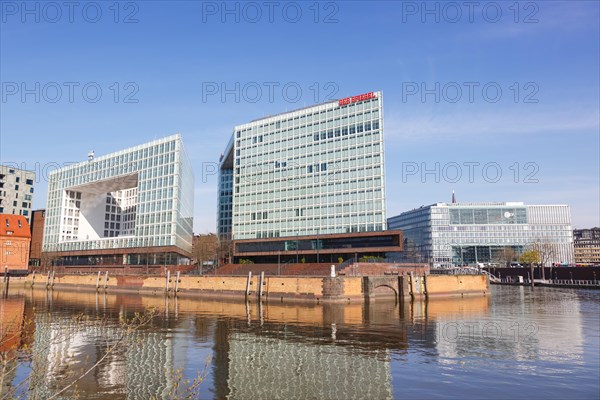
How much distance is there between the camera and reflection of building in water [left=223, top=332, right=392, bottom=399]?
23859 mm

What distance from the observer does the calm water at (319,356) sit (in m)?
23.6

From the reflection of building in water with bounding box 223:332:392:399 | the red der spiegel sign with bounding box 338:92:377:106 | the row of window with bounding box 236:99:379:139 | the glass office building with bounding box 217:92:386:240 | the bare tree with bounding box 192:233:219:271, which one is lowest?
the reflection of building in water with bounding box 223:332:392:399

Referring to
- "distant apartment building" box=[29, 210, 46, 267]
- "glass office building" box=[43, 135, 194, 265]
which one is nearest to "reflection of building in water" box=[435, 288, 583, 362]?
"glass office building" box=[43, 135, 194, 265]

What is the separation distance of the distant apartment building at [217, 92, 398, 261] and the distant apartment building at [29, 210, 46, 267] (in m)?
76.4

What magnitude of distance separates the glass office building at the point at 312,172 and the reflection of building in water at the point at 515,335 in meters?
51.6

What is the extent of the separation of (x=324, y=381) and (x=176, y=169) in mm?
103579

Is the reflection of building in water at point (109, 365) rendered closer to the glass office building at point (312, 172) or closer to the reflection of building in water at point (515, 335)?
the reflection of building in water at point (515, 335)

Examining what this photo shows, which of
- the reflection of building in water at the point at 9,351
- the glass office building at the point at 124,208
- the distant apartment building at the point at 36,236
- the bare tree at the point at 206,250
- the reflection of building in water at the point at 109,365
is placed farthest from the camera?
the distant apartment building at the point at 36,236

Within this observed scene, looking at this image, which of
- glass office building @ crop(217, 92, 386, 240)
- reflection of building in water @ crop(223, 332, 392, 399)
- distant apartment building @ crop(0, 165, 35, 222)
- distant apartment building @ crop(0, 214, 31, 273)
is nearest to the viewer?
reflection of building in water @ crop(223, 332, 392, 399)

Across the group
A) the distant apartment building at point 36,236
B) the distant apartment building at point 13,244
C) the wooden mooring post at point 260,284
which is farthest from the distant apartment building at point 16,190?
the wooden mooring post at point 260,284

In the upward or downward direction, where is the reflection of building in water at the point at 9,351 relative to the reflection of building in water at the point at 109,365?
upward

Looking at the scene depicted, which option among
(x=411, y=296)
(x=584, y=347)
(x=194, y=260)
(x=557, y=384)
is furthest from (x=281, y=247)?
(x=557, y=384)

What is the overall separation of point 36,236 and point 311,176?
106m

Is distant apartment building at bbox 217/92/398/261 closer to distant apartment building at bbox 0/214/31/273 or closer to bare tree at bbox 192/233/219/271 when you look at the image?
bare tree at bbox 192/233/219/271
